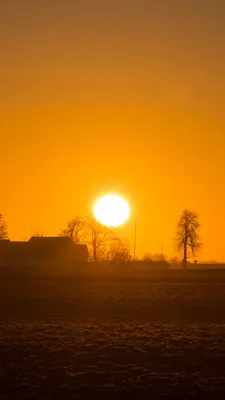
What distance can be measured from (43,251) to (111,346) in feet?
269

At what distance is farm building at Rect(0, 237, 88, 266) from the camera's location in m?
101

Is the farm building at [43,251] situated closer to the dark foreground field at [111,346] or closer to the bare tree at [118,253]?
the bare tree at [118,253]

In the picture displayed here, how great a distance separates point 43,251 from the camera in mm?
104688

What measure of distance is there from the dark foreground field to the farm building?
58820mm

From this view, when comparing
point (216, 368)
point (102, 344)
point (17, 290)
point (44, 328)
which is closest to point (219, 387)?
point (216, 368)

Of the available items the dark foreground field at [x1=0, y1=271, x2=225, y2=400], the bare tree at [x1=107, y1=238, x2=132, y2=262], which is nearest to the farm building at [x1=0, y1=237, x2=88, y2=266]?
the bare tree at [x1=107, y1=238, x2=132, y2=262]

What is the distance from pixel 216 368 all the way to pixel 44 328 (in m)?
10.3

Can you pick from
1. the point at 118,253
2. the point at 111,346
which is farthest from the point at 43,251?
the point at 111,346

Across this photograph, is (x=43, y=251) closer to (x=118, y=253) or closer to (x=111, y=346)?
(x=118, y=253)

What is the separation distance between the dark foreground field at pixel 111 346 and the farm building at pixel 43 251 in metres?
58.8

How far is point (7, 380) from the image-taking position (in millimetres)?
18297

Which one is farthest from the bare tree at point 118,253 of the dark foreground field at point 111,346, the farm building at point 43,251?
the dark foreground field at point 111,346

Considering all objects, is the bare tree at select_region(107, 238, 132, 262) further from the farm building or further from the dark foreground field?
the dark foreground field

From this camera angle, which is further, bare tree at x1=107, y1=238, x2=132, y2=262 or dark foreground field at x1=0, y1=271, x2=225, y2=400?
bare tree at x1=107, y1=238, x2=132, y2=262
